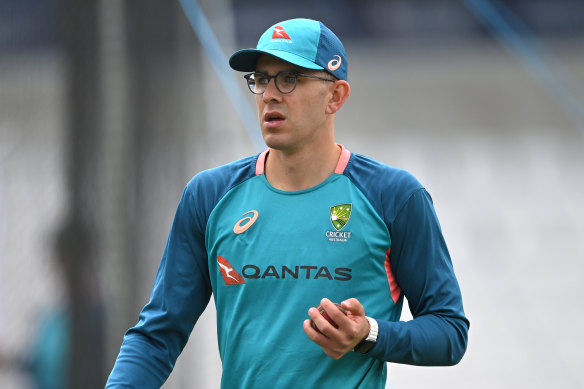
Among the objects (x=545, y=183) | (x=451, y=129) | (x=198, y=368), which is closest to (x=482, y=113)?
(x=451, y=129)

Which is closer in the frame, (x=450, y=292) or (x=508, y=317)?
(x=450, y=292)

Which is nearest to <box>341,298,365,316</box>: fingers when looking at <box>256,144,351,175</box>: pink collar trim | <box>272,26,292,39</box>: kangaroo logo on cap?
<box>256,144,351,175</box>: pink collar trim

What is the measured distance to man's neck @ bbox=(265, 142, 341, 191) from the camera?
2180mm

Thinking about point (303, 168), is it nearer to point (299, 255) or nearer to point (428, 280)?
point (299, 255)

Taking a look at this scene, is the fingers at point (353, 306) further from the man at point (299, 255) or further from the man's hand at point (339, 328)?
the man at point (299, 255)

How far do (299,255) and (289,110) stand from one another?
38 centimetres

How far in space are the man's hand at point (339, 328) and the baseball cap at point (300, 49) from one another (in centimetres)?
A: 65

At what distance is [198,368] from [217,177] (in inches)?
98.3

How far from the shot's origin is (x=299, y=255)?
2.05 metres

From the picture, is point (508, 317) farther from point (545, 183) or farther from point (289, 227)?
point (289, 227)

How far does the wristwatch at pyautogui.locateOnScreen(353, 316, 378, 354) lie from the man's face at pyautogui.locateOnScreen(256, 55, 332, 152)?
20.5 inches

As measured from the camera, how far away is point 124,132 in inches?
145

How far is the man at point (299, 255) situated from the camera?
6.63 feet

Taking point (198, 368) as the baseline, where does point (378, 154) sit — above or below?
above
